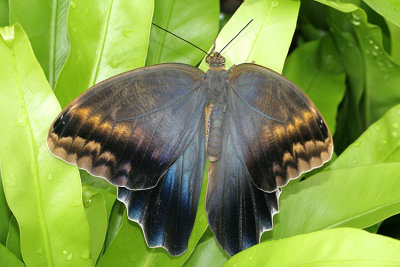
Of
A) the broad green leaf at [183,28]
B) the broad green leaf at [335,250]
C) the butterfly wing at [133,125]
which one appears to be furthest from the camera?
the broad green leaf at [183,28]

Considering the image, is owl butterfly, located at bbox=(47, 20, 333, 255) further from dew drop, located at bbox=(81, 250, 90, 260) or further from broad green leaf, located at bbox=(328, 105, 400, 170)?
broad green leaf, located at bbox=(328, 105, 400, 170)

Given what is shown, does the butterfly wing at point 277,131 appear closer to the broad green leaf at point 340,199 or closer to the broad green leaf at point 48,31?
the broad green leaf at point 340,199

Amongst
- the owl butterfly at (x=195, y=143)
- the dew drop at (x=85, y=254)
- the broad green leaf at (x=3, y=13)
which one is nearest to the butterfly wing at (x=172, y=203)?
the owl butterfly at (x=195, y=143)

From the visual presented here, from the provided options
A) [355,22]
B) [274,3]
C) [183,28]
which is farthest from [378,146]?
[183,28]

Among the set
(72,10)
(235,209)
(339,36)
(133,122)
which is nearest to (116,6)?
(72,10)

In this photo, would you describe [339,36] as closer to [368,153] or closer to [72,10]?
[368,153]

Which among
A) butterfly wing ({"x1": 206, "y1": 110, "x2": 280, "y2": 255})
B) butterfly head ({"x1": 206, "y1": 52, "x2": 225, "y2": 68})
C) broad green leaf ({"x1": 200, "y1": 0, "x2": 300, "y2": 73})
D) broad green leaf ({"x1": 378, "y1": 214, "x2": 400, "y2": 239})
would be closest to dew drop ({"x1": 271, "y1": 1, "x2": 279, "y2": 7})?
broad green leaf ({"x1": 200, "y1": 0, "x2": 300, "y2": 73})

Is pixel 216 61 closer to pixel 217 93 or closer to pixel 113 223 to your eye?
pixel 217 93
